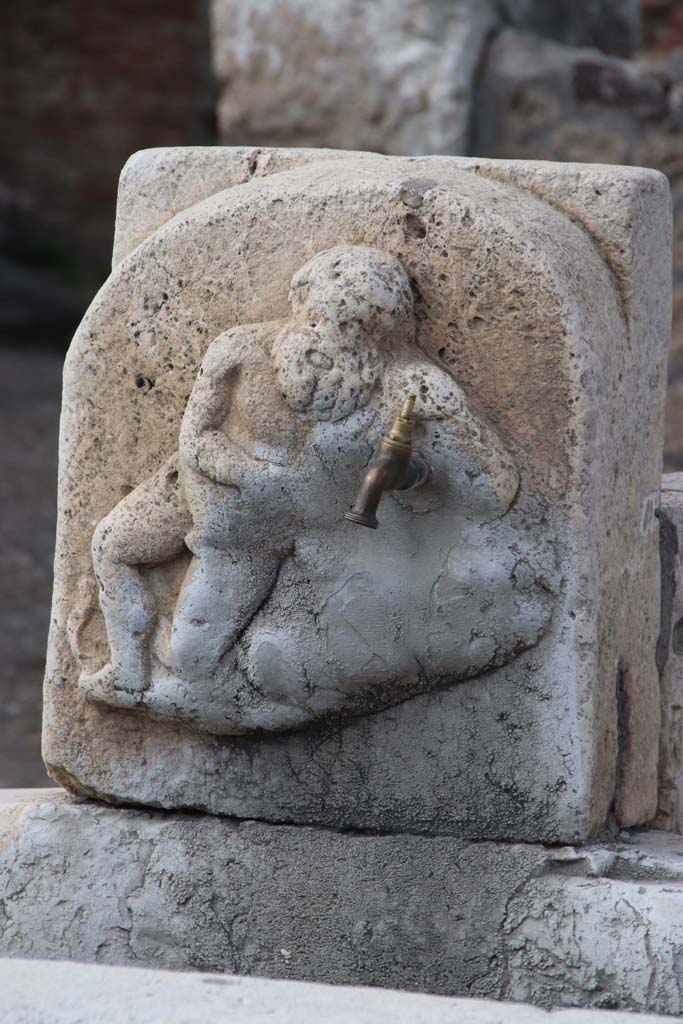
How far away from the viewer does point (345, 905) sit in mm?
1659

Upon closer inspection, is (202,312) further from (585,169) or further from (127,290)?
(585,169)

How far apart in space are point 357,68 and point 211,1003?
2681 millimetres

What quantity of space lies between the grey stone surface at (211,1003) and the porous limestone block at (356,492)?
0.41 meters

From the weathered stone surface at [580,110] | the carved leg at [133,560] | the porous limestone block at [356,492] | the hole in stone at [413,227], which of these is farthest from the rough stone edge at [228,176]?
the weathered stone surface at [580,110]

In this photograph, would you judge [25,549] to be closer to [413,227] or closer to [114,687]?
[114,687]

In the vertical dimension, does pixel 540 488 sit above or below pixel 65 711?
above

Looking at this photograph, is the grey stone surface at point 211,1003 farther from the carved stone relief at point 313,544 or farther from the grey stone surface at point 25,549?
the grey stone surface at point 25,549

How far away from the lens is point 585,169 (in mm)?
1640

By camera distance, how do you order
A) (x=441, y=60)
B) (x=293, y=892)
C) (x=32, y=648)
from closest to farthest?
(x=293, y=892) < (x=441, y=60) < (x=32, y=648)

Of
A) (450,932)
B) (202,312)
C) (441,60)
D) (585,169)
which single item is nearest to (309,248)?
(202,312)

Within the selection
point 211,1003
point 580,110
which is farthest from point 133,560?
point 580,110

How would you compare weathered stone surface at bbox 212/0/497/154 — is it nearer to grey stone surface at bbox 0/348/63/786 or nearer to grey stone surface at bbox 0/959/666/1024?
grey stone surface at bbox 0/348/63/786

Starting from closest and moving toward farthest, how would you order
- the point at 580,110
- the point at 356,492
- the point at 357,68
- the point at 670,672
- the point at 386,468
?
the point at 386,468, the point at 356,492, the point at 670,672, the point at 357,68, the point at 580,110

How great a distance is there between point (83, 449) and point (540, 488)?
54cm
